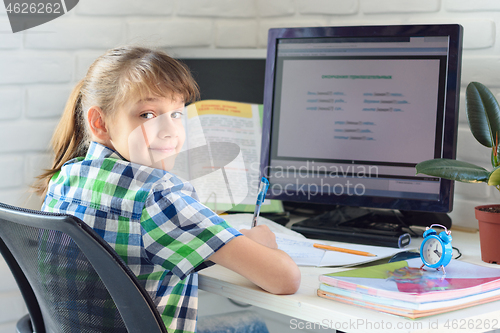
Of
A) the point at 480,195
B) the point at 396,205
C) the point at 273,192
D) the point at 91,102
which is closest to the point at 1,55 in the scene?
the point at 91,102

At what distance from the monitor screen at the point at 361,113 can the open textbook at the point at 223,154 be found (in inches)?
4.2

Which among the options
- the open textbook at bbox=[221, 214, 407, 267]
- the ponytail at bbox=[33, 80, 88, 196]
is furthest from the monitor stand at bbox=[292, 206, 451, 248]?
the ponytail at bbox=[33, 80, 88, 196]

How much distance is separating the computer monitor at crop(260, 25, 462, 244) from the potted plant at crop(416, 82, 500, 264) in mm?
59

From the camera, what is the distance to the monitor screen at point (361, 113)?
101cm

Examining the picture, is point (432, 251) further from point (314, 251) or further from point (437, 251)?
point (314, 251)

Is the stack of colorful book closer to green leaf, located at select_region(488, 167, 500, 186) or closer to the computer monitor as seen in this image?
green leaf, located at select_region(488, 167, 500, 186)

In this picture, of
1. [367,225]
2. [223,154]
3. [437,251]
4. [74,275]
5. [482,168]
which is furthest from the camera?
[223,154]

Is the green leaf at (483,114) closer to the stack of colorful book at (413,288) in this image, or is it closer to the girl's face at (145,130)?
the stack of colorful book at (413,288)

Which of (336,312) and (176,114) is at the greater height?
(176,114)

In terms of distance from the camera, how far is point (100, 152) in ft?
2.69

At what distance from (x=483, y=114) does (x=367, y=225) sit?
0.33 meters

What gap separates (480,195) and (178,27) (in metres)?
1.01

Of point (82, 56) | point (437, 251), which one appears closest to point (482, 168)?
point (437, 251)

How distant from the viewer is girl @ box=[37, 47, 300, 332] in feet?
2.31
